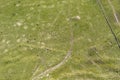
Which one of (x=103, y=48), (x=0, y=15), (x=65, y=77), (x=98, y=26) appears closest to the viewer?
(x=65, y=77)

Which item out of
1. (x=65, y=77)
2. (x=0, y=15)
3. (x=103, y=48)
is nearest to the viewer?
(x=65, y=77)

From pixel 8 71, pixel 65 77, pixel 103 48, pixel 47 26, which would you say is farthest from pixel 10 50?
pixel 103 48

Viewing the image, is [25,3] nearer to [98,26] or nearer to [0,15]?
[0,15]

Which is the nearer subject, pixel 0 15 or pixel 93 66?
pixel 93 66

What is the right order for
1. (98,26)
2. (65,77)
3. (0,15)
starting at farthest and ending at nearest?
(0,15) → (98,26) → (65,77)

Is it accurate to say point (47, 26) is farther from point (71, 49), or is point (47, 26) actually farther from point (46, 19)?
point (71, 49)

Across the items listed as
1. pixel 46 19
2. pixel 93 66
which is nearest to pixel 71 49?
pixel 93 66
